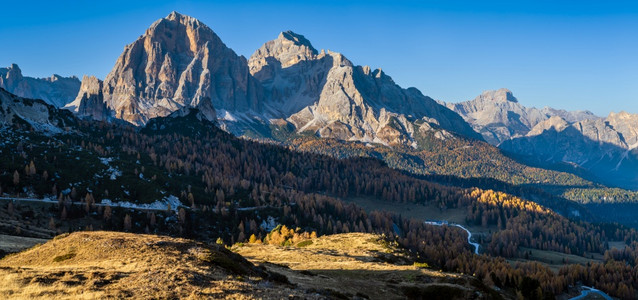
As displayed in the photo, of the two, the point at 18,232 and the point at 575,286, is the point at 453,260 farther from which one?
the point at 18,232

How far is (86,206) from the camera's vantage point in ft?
641

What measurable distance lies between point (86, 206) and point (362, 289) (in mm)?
173762

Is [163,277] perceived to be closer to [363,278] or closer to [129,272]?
[129,272]

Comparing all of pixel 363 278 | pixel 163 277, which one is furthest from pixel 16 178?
pixel 163 277

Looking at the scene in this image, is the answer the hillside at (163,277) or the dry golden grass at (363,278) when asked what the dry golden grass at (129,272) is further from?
the dry golden grass at (363,278)

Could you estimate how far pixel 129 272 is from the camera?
43781 mm

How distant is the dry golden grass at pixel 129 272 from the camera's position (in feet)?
123

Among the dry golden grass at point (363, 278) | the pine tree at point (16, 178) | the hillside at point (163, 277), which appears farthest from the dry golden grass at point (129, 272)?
the pine tree at point (16, 178)

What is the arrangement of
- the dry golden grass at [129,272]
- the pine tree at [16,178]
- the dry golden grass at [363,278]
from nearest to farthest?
the dry golden grass at [129,272] < the dry golden grass at [363,278] < the pine tree at [16,178]

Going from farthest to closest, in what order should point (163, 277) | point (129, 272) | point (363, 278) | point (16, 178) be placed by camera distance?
1. point (16, 178)
2. point (363, 278)
3. point (129, 272)
4. point (163, 277)

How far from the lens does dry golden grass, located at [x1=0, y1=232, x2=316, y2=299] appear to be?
37.4 meters

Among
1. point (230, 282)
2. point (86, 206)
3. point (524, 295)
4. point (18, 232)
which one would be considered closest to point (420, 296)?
point (230, 282)

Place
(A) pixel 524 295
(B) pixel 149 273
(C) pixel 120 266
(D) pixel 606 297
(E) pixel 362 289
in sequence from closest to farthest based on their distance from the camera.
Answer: (B) pixel 149 273
(C) pixel 120 266
(E) pixel 362 289
(A) pixel 524 295
(D) pixel 606 297

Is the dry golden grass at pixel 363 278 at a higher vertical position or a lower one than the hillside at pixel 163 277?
lower
